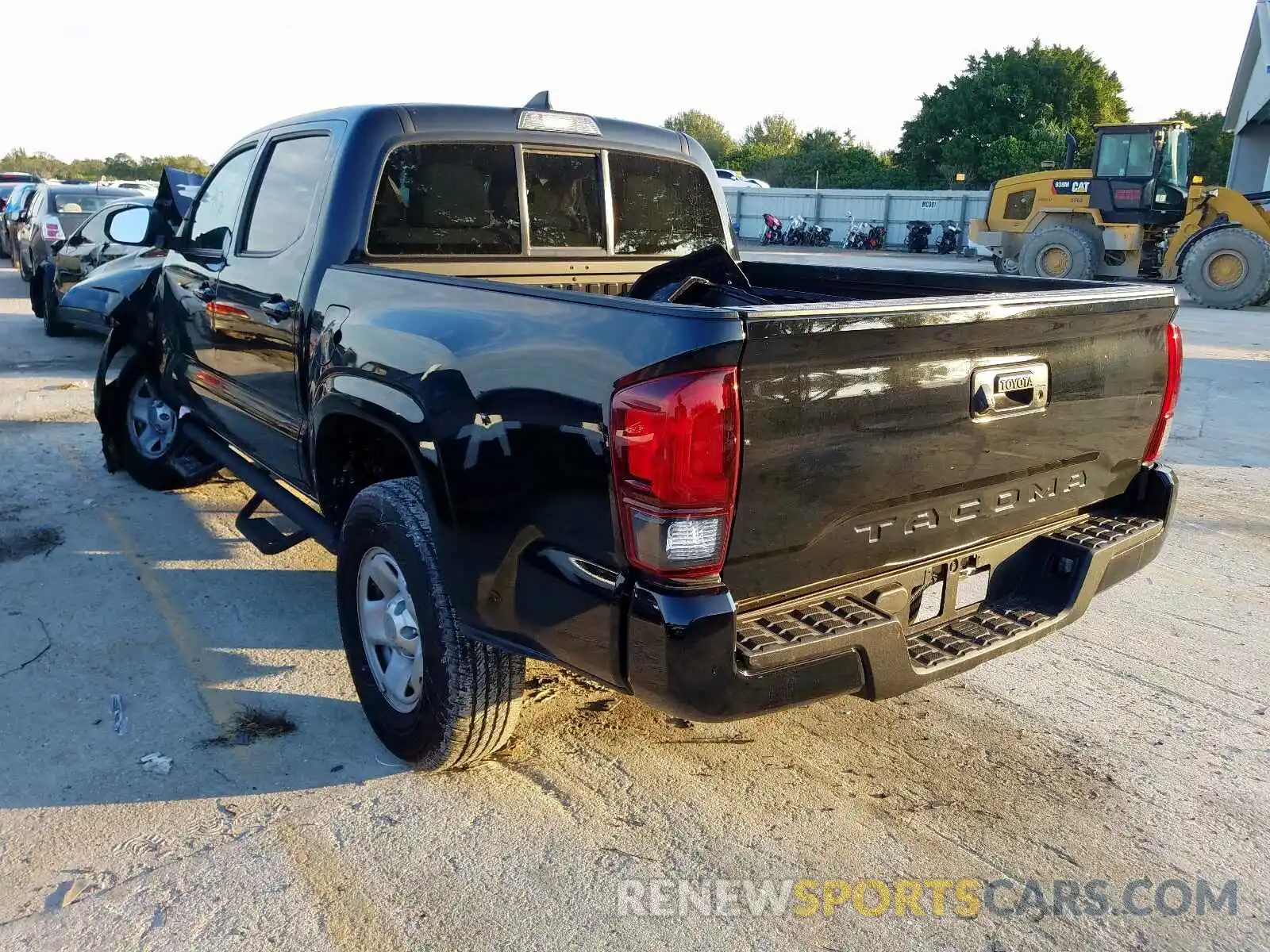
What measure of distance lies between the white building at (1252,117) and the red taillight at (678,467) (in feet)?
110

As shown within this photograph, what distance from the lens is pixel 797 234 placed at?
37.3 metres

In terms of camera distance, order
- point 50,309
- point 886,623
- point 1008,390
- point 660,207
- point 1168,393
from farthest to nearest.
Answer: point 50,309 < point 660,207 < point 1168,393 < point 1008,390 < point 886,623

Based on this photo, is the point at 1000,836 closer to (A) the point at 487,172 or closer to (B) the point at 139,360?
(A) the point at 487,172

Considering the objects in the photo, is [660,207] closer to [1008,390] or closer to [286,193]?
[286,193]

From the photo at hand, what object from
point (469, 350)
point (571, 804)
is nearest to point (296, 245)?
point (469, 350)

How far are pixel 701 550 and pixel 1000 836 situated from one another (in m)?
1.39

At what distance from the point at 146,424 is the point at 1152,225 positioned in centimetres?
1761

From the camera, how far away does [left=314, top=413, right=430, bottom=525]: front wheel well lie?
3.41 metres

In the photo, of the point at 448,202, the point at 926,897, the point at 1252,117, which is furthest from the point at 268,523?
the point at 1252,117

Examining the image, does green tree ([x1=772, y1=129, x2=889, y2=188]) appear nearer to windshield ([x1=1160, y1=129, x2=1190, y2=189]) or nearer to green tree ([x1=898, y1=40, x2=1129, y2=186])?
green tree ([x1=898, y1=40, x2=1129, y2=186])

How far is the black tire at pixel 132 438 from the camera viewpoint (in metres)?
5.88

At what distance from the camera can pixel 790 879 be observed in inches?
105

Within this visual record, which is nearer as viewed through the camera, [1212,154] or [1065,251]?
[1065,251]

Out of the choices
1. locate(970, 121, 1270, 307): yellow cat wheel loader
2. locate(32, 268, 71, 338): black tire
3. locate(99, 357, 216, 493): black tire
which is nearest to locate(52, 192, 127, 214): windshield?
locate(32, 268, 71, 338): black tire
